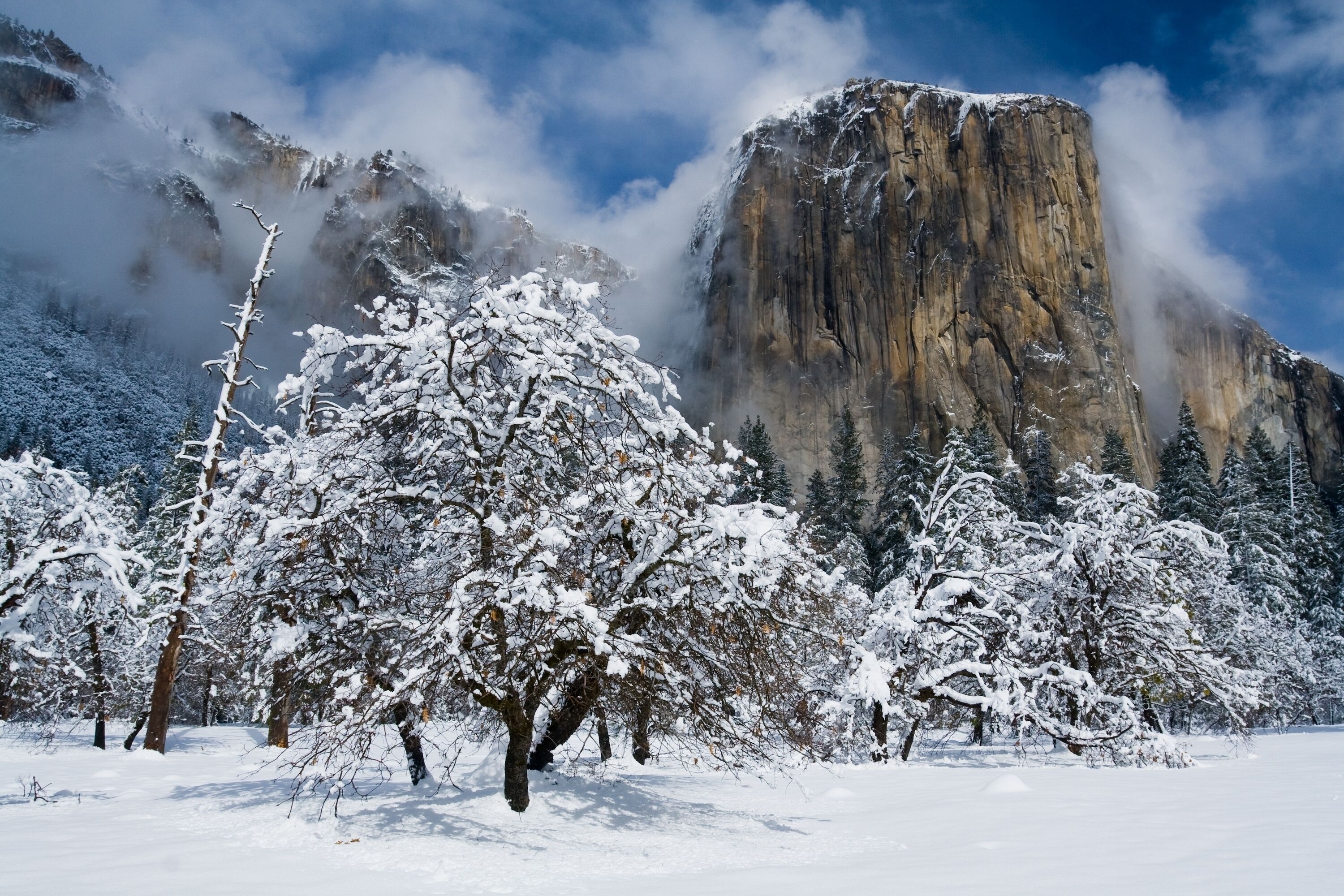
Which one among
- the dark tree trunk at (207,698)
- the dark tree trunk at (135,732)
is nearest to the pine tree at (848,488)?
the dark tree trunk at (207,698)

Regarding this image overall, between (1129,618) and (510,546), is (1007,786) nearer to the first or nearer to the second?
(510,546)

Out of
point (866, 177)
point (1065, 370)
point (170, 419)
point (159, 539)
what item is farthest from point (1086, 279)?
point (170, 419)

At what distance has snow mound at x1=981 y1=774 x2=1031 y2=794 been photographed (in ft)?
25.8

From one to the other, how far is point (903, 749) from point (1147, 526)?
274 inches

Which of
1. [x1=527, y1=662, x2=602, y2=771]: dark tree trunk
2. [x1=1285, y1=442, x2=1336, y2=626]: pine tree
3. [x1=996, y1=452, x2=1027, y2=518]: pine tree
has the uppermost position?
[x1=996, y1=452, x2=1027, y2=518]: pine tree

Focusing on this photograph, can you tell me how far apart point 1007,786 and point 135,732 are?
57.7 feet

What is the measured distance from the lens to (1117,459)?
53.2 m

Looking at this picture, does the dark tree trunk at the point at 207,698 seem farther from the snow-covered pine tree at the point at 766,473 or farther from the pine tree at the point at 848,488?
the pine tree at the point at 848,488

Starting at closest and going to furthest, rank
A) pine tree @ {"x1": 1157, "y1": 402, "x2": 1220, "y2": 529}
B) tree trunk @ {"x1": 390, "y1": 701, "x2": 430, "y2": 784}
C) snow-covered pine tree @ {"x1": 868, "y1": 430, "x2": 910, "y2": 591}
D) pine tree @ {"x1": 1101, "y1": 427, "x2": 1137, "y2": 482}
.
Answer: tree trunk @ {"x1": 390, "y1": 701, "x2": 430, "y2": 784}
snow-covered pine tree @ {"x1": 868, "y1": 430, "x2": 910, "y2": 591}
pine tree @ {"x1": 1157, "y1": 402, "x2": 1220, "y2": 529}
pine tree @ {"x1": 1101, "y1": 427, "x2": 1137, "y2": 482}

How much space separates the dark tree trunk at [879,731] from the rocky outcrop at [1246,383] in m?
94.2

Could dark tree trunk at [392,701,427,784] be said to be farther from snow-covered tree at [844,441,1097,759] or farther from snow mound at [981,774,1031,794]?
snow-covered tree at [844,441,1097,759]

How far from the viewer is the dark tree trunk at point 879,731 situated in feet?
45.5

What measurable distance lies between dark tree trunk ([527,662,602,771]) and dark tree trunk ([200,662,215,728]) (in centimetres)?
1124

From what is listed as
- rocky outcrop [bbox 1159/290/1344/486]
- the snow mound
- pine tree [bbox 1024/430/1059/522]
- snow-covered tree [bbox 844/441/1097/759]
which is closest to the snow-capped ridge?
rocky outcrop [bbox 1159/290/1344/486]
